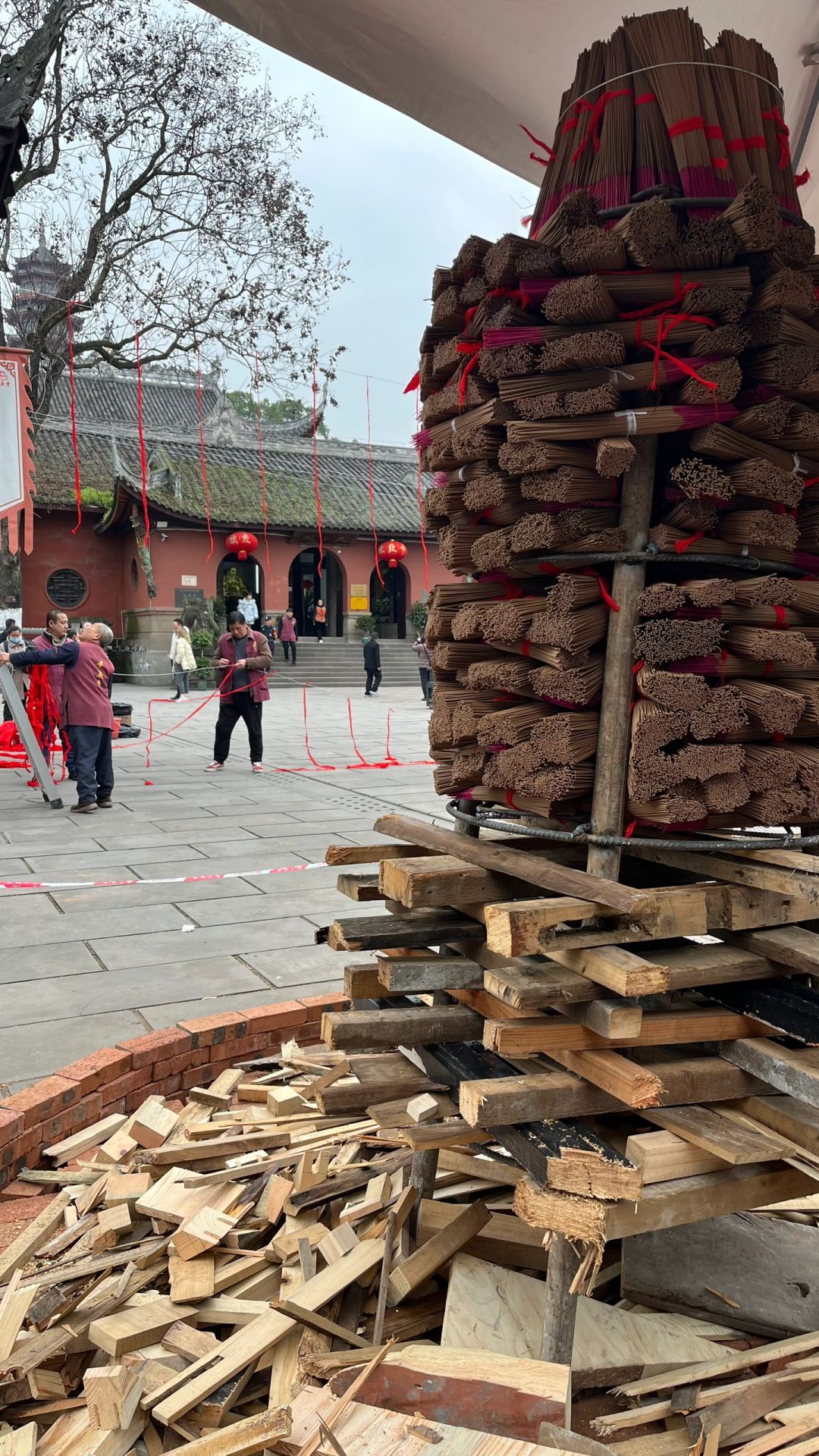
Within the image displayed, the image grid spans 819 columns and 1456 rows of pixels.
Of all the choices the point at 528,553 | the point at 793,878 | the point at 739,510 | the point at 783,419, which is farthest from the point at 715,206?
the point at 793,878

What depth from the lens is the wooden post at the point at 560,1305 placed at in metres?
2.05

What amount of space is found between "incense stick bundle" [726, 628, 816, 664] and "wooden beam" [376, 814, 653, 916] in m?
Result: 0.57

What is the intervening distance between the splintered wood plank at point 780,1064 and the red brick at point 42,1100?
7.56 feet

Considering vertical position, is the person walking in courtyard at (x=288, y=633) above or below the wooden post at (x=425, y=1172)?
above

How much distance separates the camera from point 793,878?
2014 mm

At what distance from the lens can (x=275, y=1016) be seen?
13.4ft

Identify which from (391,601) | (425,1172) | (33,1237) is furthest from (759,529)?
(391,601)

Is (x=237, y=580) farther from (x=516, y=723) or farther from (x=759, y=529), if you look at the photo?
(x=759, y=529)

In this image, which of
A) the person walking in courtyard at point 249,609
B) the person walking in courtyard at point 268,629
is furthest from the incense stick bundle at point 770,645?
the person walking in courtyard at point 268,629

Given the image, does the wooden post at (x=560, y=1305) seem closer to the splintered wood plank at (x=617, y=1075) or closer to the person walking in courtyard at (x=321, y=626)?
the splintered wood plank at (x=617, y=1075)

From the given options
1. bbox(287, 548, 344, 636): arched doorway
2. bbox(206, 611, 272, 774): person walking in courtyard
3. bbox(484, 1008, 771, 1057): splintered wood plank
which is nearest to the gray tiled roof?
bbox(287, 548, 344, 636): arched doorway

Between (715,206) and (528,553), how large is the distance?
0.83 metres

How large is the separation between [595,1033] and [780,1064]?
0.35 meters

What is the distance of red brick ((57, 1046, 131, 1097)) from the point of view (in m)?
3.52
